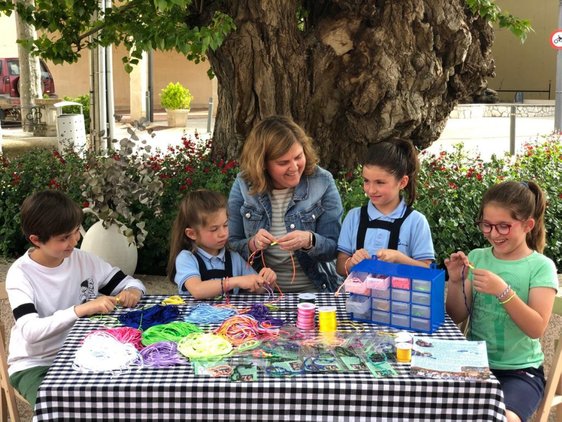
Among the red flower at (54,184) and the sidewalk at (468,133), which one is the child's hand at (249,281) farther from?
the sidewalk at (468,133)

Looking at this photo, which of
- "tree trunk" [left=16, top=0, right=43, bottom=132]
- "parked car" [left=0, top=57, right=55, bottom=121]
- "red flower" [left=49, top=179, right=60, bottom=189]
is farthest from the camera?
"parked car" [left=0, top=57, right=55, bottom=121]

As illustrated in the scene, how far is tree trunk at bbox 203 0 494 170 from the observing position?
6449 millimetres

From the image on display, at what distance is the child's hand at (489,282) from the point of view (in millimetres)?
2883

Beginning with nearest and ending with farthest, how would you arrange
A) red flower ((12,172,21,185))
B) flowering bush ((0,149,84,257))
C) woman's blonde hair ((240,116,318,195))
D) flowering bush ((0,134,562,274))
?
woman's blonde hair ((240,116,318,195)) → flowering bush ((0,134,562,274)) → flowering bush ((0,149,84,257)) → red flower ((12,172,21,185))

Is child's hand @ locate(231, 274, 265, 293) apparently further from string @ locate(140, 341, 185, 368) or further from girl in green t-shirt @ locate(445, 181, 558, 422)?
girl in green t-shirt @ locate(445, 181, 558, 422)

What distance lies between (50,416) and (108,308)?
2.34 feet

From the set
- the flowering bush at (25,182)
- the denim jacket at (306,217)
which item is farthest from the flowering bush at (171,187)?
the denim jacket at (306,217)

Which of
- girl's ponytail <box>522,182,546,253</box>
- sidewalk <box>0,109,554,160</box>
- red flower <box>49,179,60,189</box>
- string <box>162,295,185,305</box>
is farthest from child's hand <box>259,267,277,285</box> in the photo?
sidewalk <box>0,109,554,160</box>

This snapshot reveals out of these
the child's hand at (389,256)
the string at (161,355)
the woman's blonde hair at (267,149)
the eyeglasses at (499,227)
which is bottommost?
the string at (161,355)

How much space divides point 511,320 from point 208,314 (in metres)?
1.20

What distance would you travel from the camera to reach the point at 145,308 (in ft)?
10.4

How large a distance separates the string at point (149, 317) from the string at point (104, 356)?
0.23 meters

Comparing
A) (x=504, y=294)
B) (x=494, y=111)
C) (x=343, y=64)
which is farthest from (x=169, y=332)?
(x=494, y=111)

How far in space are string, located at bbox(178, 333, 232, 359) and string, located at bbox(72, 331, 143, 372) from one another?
158 millimetres
